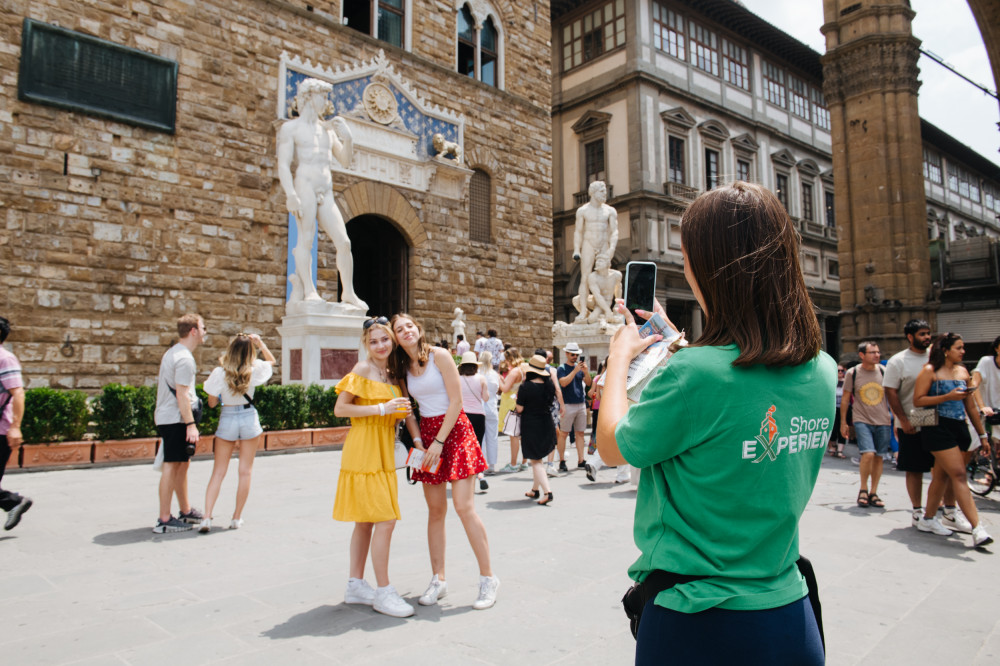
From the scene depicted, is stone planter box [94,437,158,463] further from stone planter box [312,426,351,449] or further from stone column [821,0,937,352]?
stone column [821,0,937,352]

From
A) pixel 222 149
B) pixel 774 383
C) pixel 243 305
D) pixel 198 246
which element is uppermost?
pixel 222 149

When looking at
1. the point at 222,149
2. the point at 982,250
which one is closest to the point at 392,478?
the point at 222,149

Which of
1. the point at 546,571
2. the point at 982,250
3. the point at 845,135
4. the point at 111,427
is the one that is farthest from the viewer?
the point at 982,250

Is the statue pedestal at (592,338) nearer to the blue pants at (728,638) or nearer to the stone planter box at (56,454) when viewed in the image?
the stone planter box at (56,454)

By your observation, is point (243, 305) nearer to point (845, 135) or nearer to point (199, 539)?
point (199, 539)

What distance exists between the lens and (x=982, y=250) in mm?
25859

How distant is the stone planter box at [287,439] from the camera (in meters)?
10.3

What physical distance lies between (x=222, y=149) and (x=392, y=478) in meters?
11.5

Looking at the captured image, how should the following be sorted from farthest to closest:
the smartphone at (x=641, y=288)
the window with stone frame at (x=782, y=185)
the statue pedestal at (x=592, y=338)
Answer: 1. the window with stone frame at (x=782, y=185)
2. the statue pedestal at (x=592, y=338)
3. the smartphone at (x=641, y=288)

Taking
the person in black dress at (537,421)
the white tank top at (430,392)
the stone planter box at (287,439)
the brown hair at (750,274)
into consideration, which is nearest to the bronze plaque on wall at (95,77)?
the stone planter box at (287,439)

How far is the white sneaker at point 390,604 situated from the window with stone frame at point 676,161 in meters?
27.0

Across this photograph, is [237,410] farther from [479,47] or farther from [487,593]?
[479,47]

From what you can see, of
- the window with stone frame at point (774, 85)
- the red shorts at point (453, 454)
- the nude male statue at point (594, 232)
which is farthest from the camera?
the window with stone frame at point (774, 85)

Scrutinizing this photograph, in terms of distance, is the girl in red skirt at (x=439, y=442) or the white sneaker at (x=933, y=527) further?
the white sneaker at (x=933, y=527)
